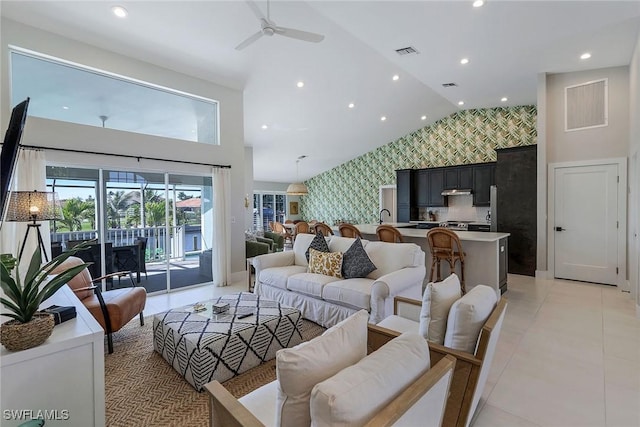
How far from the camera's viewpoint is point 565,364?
8.45ft

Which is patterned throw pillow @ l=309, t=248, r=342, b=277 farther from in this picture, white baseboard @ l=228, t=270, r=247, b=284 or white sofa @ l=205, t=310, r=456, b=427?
white sofa @ l=205, t=310, r=456, b=427

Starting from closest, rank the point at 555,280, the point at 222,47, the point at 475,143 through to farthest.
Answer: the point at 222,47 → the point at 555,280 → the point at 475,143

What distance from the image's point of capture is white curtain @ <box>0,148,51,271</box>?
11.4ft

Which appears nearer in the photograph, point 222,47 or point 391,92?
point 222,47

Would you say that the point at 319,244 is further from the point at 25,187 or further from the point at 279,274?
the point at 25,187

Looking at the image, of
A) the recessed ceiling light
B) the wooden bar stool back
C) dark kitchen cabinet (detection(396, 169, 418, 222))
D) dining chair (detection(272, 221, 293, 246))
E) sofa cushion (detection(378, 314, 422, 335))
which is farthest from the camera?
dining chair (detection(272, 221, 293, 246))

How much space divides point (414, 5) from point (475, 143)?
5413 millimetres

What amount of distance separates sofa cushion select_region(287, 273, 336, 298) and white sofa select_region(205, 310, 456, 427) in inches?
82.0

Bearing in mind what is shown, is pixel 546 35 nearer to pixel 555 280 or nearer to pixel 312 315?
pixel 555 280

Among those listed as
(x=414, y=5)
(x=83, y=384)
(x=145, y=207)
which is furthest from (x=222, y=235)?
(x=414, y=5)

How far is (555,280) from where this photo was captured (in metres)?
5.28

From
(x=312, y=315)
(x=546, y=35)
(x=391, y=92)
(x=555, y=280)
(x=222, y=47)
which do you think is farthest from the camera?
(x=391, y=92)

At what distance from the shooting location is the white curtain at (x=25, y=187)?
3.46 meters

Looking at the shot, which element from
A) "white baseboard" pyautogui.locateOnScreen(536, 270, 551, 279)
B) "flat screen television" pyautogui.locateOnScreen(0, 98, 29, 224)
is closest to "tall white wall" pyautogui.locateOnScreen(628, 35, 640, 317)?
"white baseboard" pyautogui.locateOnScreen(536, 270, 551, 279)
